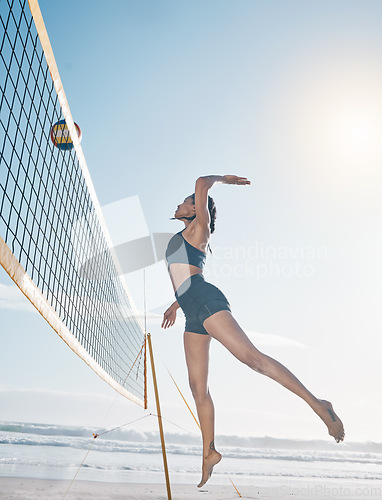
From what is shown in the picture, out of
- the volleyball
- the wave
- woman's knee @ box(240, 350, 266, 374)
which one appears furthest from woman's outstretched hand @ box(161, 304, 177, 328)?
the wave

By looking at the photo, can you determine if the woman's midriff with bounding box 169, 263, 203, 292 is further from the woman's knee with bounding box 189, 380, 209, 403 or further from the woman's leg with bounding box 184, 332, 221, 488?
the woman's knee with bounding box 189, 380, 209, 403

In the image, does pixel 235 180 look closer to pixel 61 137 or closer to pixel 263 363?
pixel 263 363

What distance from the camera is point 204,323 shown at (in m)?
2.46

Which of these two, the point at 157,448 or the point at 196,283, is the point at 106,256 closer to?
the point at 196,283

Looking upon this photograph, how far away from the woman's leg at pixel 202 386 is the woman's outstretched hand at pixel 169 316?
23.4 inches

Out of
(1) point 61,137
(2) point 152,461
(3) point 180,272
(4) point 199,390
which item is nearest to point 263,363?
(4) point 199,390

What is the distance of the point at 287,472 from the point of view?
11.0 m

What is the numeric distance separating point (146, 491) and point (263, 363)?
220 inches

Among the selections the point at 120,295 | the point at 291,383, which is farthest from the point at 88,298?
the point at 291,383

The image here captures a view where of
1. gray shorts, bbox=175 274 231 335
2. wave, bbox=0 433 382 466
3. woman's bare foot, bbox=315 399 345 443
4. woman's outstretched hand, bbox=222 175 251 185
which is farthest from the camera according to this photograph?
wave, bbox=0 433 382 466

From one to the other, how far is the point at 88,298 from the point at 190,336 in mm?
2658

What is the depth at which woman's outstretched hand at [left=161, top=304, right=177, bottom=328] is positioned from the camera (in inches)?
131

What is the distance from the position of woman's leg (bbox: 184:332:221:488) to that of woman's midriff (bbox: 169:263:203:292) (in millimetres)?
331

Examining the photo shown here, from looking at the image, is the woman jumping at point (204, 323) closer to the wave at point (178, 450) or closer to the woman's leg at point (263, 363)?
the woman's leg at point (263, 363)
